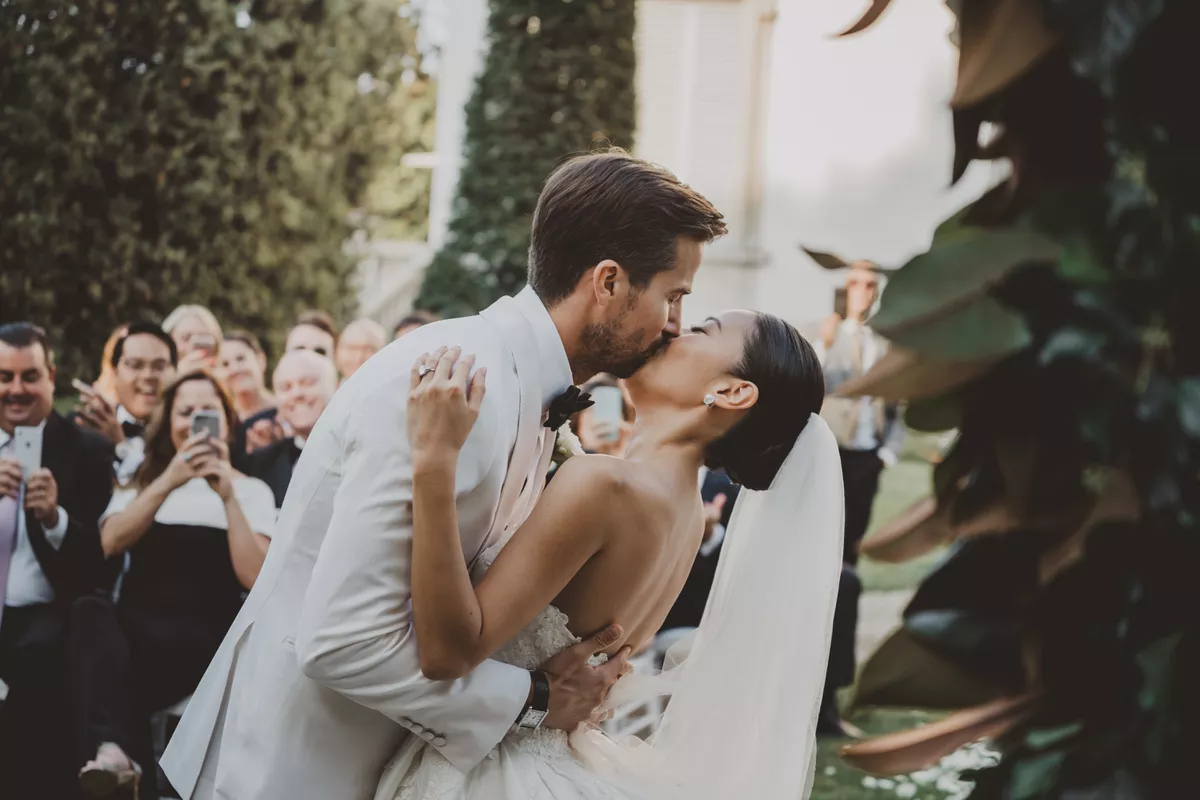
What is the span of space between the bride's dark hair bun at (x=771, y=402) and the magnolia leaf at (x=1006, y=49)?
6.08 ft

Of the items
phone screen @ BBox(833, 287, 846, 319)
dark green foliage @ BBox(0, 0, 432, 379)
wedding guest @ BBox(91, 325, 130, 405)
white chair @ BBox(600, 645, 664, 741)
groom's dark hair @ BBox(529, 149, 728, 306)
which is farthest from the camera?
dark green foliage @ BBox(0, 0, 432, 379)

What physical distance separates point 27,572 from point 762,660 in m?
3.72

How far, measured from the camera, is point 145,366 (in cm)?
677

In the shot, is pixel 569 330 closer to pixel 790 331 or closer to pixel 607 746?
pixel 790 331

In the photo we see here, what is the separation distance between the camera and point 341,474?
252 centimetres

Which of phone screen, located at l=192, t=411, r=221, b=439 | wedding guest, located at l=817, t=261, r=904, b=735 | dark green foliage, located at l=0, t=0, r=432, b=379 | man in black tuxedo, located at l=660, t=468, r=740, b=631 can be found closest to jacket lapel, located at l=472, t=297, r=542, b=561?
phone screen, located at l=192, t=411, r=221, b=439

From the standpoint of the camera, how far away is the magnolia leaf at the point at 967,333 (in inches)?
43.1

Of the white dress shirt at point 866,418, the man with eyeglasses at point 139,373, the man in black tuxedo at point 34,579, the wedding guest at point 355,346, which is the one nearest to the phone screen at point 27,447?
the man in black tuxedo at point 34,579

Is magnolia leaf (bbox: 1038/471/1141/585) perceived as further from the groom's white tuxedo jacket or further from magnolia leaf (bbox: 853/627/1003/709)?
the groom's white tuxedo jacket

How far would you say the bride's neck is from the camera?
294 cm

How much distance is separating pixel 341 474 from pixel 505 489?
312 millimetres

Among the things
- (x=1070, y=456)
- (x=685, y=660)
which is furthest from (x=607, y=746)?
(x=1070, y=456)

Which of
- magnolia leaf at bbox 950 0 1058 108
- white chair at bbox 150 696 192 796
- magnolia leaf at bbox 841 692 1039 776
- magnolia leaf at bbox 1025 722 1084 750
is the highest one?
magnolia leaf at bbox 950 0 1058 108

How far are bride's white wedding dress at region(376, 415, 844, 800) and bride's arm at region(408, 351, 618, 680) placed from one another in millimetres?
183
